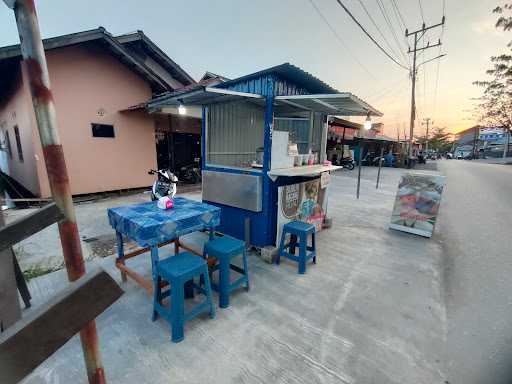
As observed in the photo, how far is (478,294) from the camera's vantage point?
3.24 m

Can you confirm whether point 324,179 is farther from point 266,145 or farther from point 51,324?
point 51,324

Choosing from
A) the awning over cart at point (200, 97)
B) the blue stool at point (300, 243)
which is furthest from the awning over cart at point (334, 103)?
the blue stool at point (300, 243)

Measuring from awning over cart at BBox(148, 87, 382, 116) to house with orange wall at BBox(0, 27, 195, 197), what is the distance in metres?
4.20

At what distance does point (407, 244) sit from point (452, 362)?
2.95m

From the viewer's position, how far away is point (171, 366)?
2055 mm

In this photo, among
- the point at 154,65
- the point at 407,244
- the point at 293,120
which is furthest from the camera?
the point at 154,65

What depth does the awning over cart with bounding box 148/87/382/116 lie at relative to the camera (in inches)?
129

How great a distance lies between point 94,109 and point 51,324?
8.36 metres

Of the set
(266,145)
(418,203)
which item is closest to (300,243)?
(266,145)

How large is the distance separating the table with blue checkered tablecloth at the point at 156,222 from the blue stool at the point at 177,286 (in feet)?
0.62

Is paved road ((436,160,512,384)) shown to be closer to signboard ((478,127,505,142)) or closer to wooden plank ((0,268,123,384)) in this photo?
wooden plank ((0,268,123,384))

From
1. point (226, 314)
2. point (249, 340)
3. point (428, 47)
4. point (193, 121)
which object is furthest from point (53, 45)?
point (428, 47)

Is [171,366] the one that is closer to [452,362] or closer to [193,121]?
[452,362]

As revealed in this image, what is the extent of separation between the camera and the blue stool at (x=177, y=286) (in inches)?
89.4
